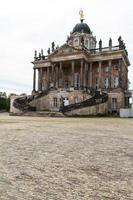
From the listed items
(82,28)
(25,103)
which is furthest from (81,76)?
(82,28)

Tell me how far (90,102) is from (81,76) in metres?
12.3

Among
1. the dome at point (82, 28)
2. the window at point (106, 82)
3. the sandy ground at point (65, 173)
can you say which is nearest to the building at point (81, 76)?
the window at point (106, 82)

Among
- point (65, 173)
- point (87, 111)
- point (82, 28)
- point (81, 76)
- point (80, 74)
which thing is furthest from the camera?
point (82, 28)

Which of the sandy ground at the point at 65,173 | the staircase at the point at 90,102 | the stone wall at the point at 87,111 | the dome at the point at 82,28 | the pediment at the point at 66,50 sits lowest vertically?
the sandy ground at the point at 65,173

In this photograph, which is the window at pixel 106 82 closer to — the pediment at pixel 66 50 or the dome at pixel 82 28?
the pediment at pixel 66 50

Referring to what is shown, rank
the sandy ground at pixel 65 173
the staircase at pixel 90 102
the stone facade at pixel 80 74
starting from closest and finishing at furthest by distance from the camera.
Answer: the sandy ground at pixel 65 173 < the staircase at pixel 90 102 < the stone facade at pixel 80 74

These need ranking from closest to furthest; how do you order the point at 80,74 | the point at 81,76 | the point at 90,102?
the point at 90,102 < the point at 81,76 < the point at 80,74

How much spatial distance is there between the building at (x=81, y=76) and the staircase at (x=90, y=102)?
11.8 inches

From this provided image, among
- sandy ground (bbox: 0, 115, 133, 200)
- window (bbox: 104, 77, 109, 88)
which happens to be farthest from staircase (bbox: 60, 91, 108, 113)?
sandy ground (bbox: 0, 115, 133, 200)

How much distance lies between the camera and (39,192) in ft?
13.2

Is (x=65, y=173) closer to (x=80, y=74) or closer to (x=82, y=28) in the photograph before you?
(x=80, y=74)

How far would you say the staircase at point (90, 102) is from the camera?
39500mm

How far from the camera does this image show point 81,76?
5147 centimetres

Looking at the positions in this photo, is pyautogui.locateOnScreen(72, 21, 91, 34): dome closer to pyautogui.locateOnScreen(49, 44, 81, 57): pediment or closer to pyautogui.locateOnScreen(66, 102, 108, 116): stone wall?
pyautogui.locateOnScreen(49, 44, 81, 57): pediment
